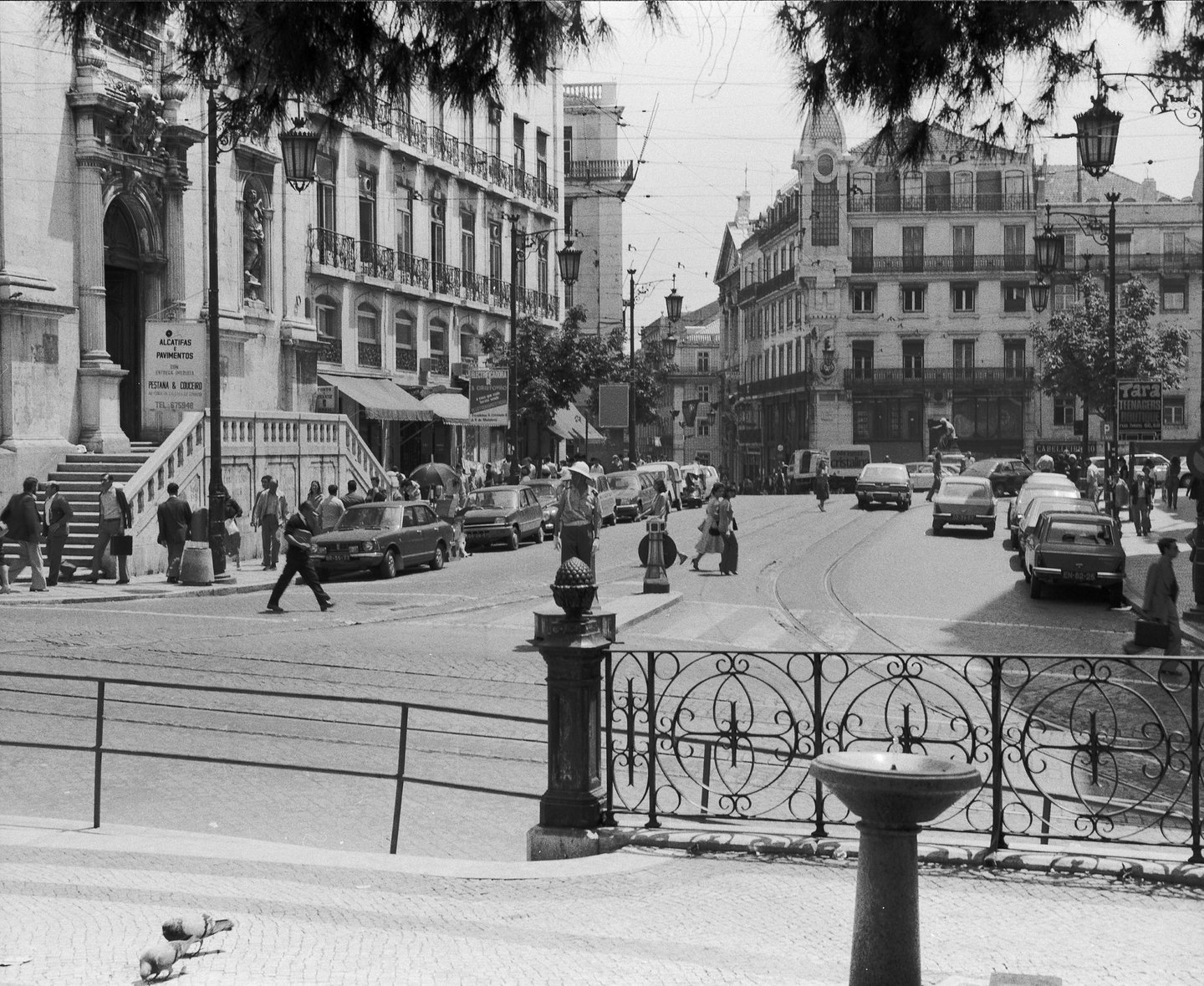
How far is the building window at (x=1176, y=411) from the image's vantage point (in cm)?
6700

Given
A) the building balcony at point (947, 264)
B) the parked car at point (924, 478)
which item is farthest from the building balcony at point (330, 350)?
the building balcony at point (947, 264)

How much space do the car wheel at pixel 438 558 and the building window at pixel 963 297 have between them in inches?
2010

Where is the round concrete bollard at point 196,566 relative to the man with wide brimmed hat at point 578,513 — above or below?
below

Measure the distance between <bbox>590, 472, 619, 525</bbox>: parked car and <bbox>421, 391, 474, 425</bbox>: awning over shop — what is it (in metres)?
4.91

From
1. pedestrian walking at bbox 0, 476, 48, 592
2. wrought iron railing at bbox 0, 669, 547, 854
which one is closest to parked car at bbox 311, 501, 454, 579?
pedestrian walking at bbox 0, 476, 48, 592

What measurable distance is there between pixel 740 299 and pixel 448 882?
293 feet

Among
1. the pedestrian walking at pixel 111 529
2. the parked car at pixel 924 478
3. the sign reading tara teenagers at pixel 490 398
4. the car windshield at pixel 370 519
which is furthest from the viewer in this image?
the parked car at pixel 924 478

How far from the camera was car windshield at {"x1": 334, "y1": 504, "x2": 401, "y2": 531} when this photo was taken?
25.8m

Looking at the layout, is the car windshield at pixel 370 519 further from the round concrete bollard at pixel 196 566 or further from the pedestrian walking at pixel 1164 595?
the pedestrian walking at pixel 1164 595

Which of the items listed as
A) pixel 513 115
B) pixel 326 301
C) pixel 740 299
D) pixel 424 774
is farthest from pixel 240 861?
pixel 740 299

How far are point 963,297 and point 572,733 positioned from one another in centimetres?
6892

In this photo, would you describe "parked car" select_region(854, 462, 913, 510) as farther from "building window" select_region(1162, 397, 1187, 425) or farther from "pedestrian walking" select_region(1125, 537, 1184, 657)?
"pedestrian walking" select_region(1125, 537, 1184, 657)

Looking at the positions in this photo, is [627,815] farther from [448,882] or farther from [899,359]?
[899,359]

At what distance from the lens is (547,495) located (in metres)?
35.9
